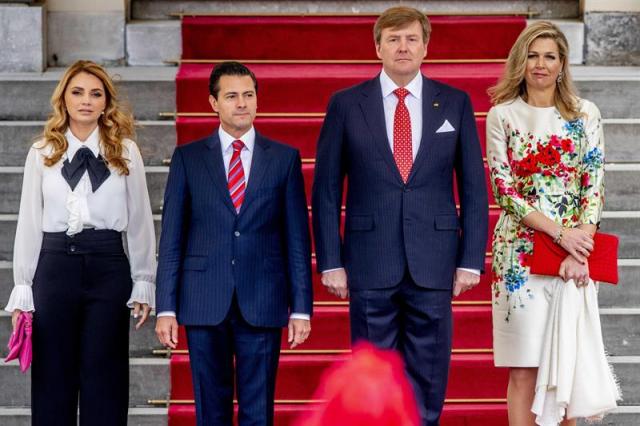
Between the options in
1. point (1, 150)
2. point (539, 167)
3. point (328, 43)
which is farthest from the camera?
point (328, 43)

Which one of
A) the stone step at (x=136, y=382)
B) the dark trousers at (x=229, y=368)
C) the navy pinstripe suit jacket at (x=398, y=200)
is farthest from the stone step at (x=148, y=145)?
the dark trousers at (x=229, y=368)

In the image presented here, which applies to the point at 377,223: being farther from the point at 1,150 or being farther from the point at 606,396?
the point at 1,150

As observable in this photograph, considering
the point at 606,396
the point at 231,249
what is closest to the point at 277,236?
the point at 231,249

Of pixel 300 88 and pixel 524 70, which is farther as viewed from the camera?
pixel 300 88

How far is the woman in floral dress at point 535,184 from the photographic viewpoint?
505 cm

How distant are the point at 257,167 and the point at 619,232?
2287 mm

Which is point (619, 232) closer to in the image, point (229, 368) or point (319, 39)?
point (319, 39)

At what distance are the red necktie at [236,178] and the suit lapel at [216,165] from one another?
2 centimetres

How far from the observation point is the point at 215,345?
4699 millimetres

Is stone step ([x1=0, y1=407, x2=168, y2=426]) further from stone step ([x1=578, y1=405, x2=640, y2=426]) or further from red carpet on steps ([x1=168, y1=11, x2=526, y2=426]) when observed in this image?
stone step ([x1=578, y1=405, x2=640, y2=426])

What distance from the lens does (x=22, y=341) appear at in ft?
16.0

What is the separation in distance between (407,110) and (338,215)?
46cm

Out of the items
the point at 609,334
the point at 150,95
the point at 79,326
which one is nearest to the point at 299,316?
the point at 79,326

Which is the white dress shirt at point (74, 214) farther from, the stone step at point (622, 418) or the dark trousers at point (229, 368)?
the stone step at point (622, 418)
